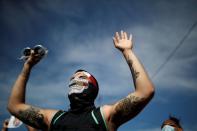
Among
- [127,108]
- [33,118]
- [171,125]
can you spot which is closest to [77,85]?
[33,118]

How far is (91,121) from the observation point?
13.0 feet

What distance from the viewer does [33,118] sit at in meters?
4.43

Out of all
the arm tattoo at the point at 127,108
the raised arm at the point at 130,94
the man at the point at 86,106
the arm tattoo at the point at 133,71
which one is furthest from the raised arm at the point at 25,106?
the arm tattoo at the point at 133,71

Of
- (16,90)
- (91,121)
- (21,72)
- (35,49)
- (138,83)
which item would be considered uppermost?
(35,49)

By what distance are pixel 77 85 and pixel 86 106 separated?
0.50 m

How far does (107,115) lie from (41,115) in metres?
1.20

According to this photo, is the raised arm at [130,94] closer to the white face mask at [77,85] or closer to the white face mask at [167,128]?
the white face mask at [77,85]

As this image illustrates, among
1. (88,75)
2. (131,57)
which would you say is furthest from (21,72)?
(131,57)

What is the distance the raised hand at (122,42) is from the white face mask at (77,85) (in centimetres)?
117

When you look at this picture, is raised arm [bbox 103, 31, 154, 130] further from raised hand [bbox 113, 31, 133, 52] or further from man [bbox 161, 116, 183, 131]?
man [bbox 161, 116, 183, 131]

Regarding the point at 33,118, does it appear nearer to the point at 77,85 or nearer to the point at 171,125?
the point at 77,85

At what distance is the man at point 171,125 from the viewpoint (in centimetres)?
1019

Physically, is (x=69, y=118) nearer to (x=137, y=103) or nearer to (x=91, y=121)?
(x=91, y=121)

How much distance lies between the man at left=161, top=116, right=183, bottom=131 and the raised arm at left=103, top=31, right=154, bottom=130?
6.90 meters
